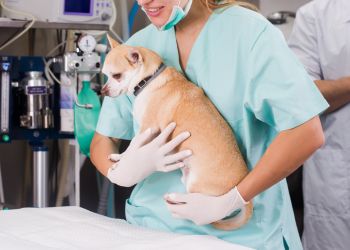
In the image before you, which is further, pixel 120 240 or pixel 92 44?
pixel 92 44

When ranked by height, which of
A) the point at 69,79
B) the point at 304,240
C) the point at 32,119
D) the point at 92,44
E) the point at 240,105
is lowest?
the point at 304,240

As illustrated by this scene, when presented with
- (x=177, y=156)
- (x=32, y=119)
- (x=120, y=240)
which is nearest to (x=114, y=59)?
(x=177, y=156)

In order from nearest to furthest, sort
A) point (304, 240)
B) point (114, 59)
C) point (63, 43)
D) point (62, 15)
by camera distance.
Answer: point (114, 59) → point (304, 240) → point (62, 15) → point (63, 43)

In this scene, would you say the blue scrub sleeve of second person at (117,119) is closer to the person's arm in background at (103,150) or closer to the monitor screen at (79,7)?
the person's arm in background at (103,150)

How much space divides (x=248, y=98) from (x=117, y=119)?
42 centimetres

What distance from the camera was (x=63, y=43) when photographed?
8.96 ft

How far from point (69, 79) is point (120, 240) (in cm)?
131

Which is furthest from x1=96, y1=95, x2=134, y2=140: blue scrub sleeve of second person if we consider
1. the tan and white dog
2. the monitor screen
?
the monitor screen

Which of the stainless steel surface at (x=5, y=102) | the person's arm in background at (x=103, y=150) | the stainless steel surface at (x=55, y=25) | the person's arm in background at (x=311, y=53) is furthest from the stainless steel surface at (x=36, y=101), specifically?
the person's arm in background at (x=311, y=53)

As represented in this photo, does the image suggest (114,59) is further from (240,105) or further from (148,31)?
(240,105)

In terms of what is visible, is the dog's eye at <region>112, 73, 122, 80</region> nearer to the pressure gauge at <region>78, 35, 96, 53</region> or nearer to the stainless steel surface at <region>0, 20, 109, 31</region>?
the pressure gauge at <region>78, 35, 96, 53</region>

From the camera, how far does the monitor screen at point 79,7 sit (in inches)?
100

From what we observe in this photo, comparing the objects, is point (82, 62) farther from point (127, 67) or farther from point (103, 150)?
point (127, 67)

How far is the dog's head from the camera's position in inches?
51.9
